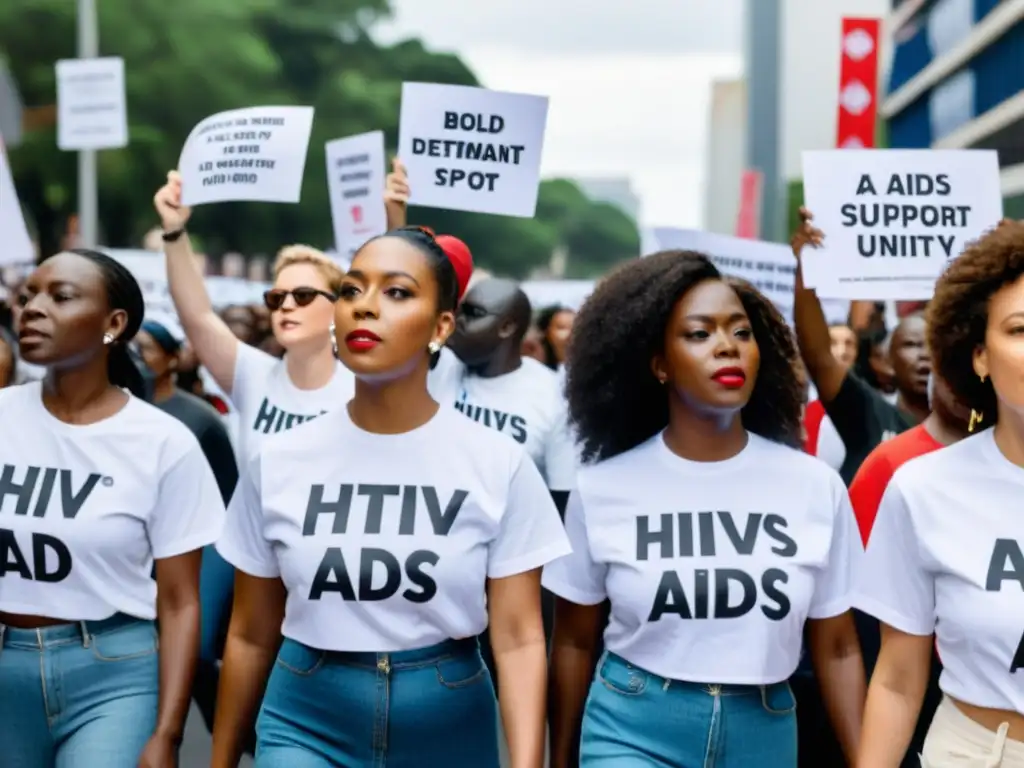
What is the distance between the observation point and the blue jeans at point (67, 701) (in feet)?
14.1

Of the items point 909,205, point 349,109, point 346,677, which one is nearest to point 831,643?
point 346,677

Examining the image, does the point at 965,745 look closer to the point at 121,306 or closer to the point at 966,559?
the point at 966,559

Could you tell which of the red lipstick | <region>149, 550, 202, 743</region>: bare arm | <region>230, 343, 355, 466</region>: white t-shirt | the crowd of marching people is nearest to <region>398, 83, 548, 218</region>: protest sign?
<region>230, 343, 355, 466</region>: white t-shirt

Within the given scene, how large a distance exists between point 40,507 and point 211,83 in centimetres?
3632

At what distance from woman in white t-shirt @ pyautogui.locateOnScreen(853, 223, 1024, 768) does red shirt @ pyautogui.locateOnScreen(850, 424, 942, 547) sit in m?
1.00

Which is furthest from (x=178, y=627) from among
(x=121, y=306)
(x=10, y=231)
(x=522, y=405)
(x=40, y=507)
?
(x=522, y=405)

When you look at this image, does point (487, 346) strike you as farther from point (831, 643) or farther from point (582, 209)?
point (582, 209)

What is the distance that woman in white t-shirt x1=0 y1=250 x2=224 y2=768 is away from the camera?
432 cm

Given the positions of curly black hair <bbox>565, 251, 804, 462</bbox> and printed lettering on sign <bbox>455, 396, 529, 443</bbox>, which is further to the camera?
printed lettering on sign <bbox>455, 396, 529, 443</bbox>

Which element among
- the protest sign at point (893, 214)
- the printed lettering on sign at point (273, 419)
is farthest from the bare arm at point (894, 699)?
the protest sign at point (893, 214)

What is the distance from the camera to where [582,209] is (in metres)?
108

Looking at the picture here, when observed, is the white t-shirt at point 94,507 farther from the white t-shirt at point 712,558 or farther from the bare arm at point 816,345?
the bare arm at point 816,345

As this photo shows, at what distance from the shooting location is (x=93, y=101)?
1439 cm

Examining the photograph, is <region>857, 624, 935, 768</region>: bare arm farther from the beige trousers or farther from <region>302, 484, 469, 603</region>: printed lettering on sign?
<region>302, 484, 469, 603</region>: printed lettering on sign
